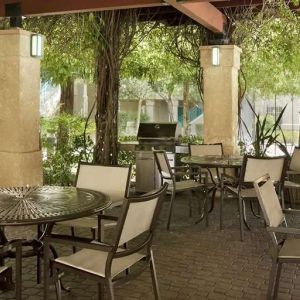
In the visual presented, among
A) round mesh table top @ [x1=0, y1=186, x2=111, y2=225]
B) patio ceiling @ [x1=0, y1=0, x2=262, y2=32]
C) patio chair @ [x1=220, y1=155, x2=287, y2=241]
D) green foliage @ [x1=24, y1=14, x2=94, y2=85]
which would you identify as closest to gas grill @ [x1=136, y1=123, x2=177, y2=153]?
green foliage @ [x1=24, y1=14, x2=94, y2=85]

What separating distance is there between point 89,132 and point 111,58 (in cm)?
139

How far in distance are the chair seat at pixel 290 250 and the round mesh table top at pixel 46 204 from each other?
107cm

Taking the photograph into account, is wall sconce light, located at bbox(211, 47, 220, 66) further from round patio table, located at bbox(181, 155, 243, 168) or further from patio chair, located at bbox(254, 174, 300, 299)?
patio chair, located at bbox(254, 174, 300, 299)

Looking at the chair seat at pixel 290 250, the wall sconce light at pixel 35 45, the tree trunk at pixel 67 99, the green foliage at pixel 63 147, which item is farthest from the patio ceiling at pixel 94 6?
the tree trunk at pixel 67 99

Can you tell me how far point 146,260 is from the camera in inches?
106

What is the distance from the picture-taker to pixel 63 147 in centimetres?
746

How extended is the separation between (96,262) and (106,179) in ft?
3.80

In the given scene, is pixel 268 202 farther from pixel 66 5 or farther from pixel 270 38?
pixel 270 38

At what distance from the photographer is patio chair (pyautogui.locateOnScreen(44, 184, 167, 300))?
234cm

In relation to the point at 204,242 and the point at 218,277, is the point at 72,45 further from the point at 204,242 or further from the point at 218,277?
the point at 218,277

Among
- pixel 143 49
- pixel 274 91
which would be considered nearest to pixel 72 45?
pixel 143 49

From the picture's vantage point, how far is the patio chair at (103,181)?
355cm

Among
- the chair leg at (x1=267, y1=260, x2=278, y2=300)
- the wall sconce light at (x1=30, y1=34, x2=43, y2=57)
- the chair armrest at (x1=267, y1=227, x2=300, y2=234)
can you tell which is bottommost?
the chair leg at (x1=267, y1=260, x2=278, y2=300)

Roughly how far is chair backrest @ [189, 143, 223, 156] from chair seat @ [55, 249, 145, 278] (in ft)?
11.7
